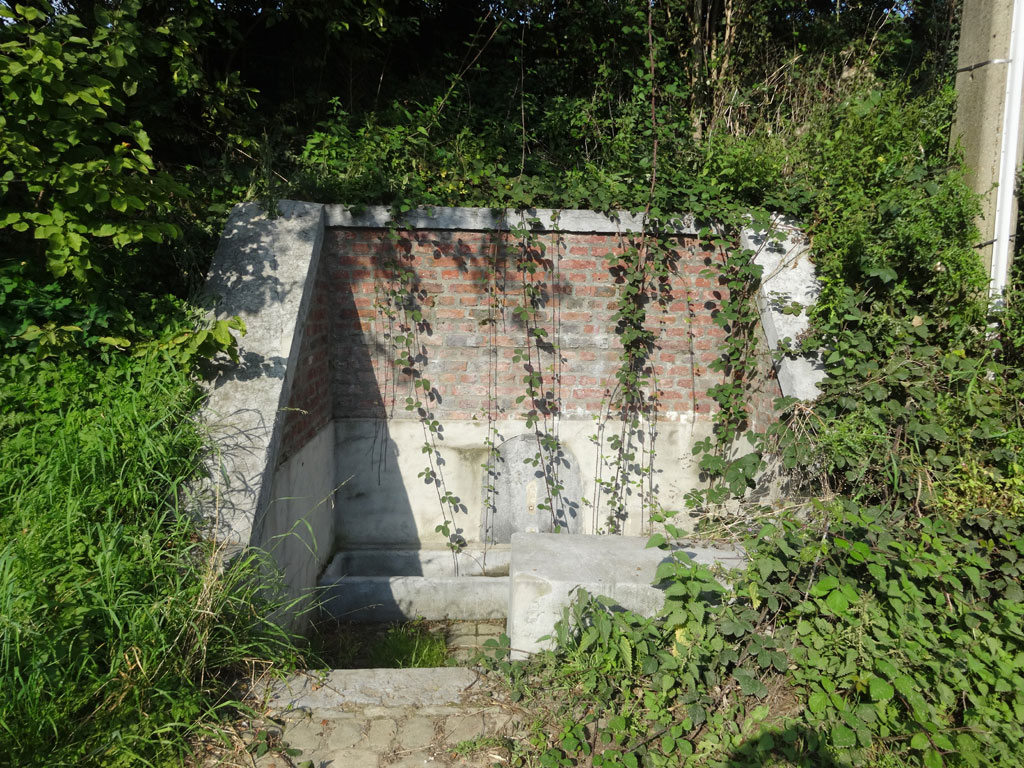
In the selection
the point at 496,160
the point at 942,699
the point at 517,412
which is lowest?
the point at 942,699

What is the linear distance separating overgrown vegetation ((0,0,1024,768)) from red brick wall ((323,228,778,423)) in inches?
9.2

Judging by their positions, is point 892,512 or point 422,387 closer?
point 892,512

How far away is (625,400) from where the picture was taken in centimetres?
495

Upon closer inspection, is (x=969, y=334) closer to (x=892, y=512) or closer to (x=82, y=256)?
(x=892, y=512)

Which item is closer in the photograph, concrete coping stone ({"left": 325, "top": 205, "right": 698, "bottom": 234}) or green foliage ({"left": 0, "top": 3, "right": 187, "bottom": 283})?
green foliage ({"left": 0, "top": 3, "right": 187, "bottom": 283})

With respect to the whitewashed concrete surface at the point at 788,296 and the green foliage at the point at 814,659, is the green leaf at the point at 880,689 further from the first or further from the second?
the whitewashed concrete surface at the point at 788,296

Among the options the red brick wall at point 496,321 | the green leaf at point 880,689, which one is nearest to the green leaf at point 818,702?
the green leaf at point 880,689

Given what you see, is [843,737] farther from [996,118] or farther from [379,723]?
[996,118]

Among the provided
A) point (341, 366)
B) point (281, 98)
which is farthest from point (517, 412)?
point (281, 98)

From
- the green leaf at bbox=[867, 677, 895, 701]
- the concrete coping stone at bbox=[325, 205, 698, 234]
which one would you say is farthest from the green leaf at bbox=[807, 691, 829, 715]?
the concrete coping stone at bbox=[325, 205, 698, 234]

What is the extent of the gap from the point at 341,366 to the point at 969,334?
4.25 m

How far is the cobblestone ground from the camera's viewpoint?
2.50 metres

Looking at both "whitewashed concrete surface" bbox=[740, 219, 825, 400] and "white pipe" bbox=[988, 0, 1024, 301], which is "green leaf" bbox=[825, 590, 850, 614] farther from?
"white pipe" bbox=[988, 0, 1024, 301]

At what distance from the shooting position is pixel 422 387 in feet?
16.0
